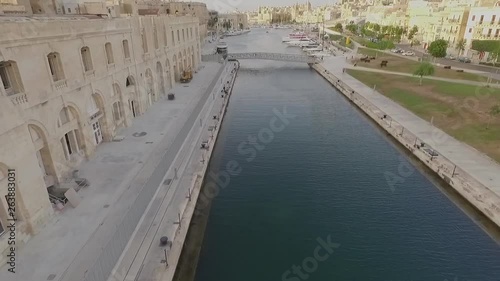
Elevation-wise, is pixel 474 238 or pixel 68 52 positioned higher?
pixel 68 52

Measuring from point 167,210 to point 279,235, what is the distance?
733 cm

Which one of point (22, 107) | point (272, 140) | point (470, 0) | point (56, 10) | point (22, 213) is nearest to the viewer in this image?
point (22, 213)

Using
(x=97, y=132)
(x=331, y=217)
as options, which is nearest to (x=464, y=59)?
(x=331, y=217)

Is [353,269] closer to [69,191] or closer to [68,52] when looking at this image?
[69,191]

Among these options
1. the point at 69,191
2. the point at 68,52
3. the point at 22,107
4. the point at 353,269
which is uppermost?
the point at 68,52

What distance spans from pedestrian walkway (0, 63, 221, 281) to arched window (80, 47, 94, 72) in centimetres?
693

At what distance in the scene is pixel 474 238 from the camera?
2025cm

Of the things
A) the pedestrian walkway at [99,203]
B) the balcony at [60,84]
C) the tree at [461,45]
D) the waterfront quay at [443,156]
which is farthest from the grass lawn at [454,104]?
the balcony at [60,84]

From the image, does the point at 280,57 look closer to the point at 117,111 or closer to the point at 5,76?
the point at 117,111

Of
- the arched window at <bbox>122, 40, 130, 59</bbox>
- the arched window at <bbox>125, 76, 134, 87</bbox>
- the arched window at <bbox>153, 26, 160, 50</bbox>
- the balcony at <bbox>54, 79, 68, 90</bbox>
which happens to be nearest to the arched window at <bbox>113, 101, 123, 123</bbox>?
the arched window at <bbox>125, 76, 134, 87</bbox>

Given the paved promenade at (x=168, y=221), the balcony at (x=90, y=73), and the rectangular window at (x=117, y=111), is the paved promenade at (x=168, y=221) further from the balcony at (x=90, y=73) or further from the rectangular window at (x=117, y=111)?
the balcony at (x=90, y=73)

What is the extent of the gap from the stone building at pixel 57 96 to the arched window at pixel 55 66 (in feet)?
0.21

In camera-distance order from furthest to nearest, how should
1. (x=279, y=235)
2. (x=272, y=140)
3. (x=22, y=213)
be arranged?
(x=272, y=140) → (x=279, y=235) → (x=22, y=213)

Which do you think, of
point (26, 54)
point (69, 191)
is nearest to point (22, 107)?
point (26, 54)
